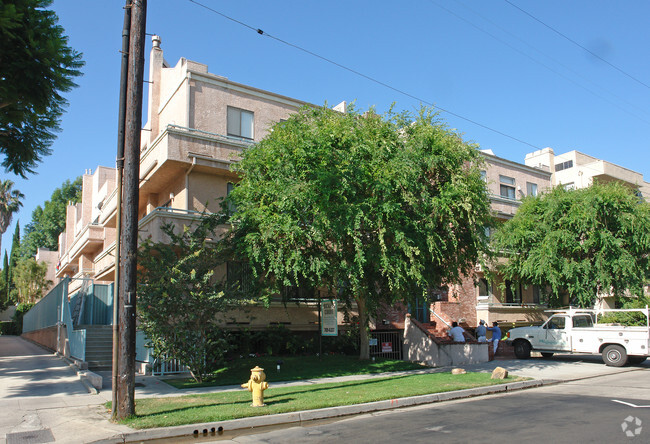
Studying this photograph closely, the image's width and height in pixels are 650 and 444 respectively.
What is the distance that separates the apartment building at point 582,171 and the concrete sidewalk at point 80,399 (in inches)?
899

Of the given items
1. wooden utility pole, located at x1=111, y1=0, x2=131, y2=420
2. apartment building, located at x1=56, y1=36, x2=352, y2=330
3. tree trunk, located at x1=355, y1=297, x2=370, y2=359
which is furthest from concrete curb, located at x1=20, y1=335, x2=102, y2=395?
tree trunk, located at x1=355, y1=297, x2=370, y2=359

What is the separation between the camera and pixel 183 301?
13.5m

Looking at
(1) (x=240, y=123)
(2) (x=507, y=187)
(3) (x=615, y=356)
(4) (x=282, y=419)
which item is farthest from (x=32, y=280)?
(3) (x=615, y=356)

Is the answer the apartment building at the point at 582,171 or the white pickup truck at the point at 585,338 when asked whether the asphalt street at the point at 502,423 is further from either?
the apartment building at the point at 582,171

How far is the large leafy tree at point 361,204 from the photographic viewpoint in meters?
14.5

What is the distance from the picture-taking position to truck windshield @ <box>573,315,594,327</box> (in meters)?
20.7

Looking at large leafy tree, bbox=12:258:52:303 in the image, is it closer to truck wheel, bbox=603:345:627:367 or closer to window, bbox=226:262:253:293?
window, bbox=226:262:253:293

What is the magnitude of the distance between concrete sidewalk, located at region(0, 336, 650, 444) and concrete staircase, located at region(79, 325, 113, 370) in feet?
3.01

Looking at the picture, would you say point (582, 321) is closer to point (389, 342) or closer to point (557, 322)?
point (557, 322)

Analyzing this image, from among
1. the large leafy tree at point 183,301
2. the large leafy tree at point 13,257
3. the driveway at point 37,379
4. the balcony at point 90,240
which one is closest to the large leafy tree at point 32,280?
the large leafy tree at point 13,257

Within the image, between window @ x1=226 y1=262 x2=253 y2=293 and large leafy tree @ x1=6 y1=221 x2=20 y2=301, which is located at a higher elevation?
large leafy tree @ x1=6 y1=221 x2=20 y2=301

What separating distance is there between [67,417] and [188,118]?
12.5m

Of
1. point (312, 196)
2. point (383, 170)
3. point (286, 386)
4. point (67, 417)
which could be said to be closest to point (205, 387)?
point (286, 386)

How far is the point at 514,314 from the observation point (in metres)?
29.8
